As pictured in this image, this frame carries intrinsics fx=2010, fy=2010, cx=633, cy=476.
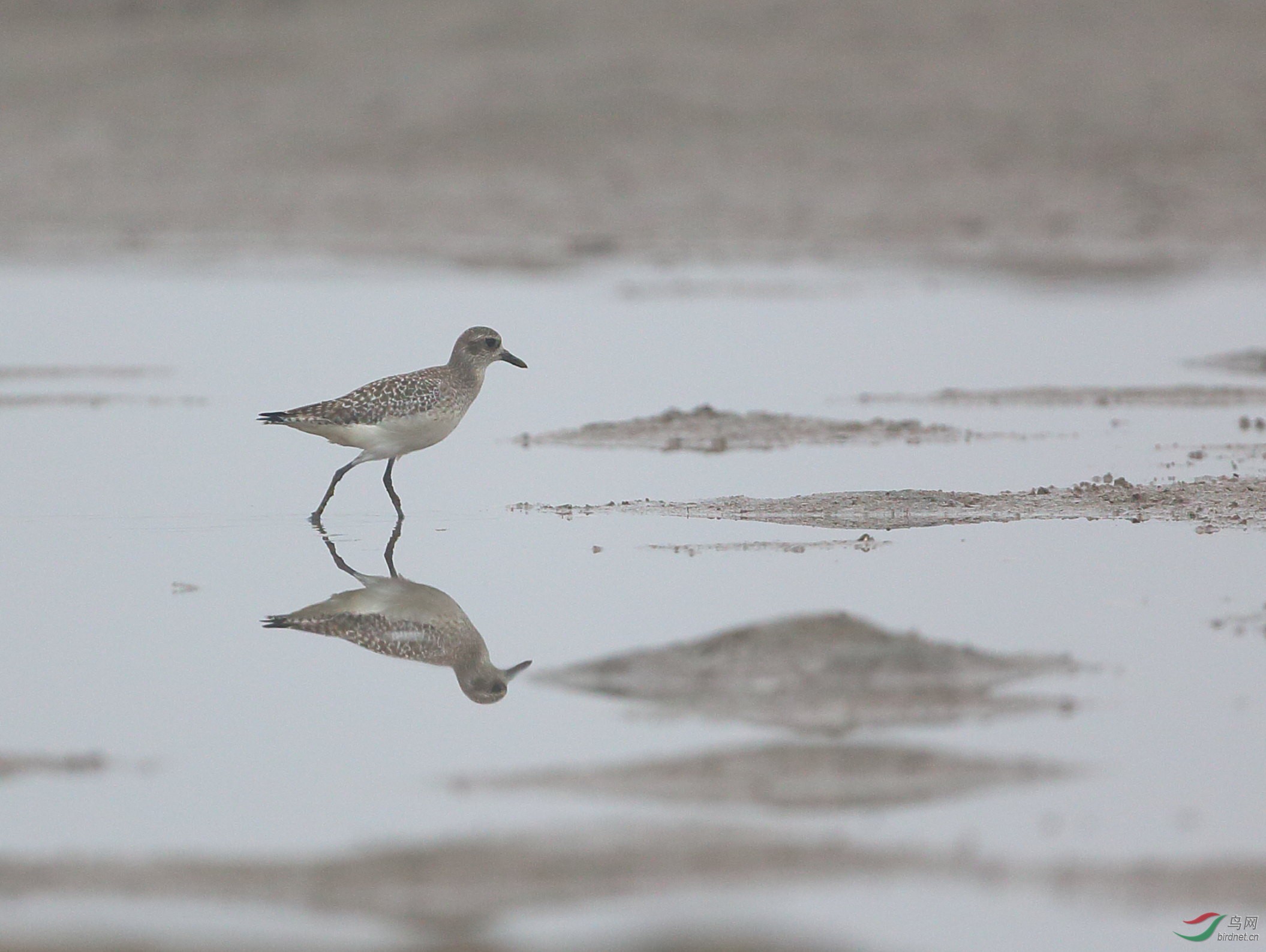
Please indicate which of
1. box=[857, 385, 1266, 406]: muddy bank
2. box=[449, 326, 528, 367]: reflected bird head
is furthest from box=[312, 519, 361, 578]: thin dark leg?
box=[857, 385, 1266, 406]: muddy bank

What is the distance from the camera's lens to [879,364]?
19.4m

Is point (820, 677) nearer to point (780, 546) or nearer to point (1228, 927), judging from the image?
point (1228, 927)

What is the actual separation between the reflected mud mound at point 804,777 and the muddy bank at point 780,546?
3.67 meters

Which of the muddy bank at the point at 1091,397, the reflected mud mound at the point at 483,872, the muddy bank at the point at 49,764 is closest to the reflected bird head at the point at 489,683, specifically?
the muddy bank at the point at 49,764

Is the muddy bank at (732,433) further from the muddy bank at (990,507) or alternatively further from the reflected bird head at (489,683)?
the reflected bird head at (489,683)

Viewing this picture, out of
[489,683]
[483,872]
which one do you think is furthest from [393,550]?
[483,872]

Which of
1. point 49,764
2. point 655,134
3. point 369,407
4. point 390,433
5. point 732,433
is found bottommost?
point 49,764

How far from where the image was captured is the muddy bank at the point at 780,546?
10570 millimetres

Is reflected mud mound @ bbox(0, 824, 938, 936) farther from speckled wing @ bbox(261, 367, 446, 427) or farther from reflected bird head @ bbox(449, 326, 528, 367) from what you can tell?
reflected bird head @ bbox(449, 326, 528, 367)

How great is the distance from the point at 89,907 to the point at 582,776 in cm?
178

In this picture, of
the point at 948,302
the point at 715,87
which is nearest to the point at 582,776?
the point at 948,302

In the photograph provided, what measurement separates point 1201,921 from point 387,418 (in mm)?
7449

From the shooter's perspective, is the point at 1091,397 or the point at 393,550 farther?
the point at 1091,397

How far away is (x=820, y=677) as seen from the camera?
7.63 meters
